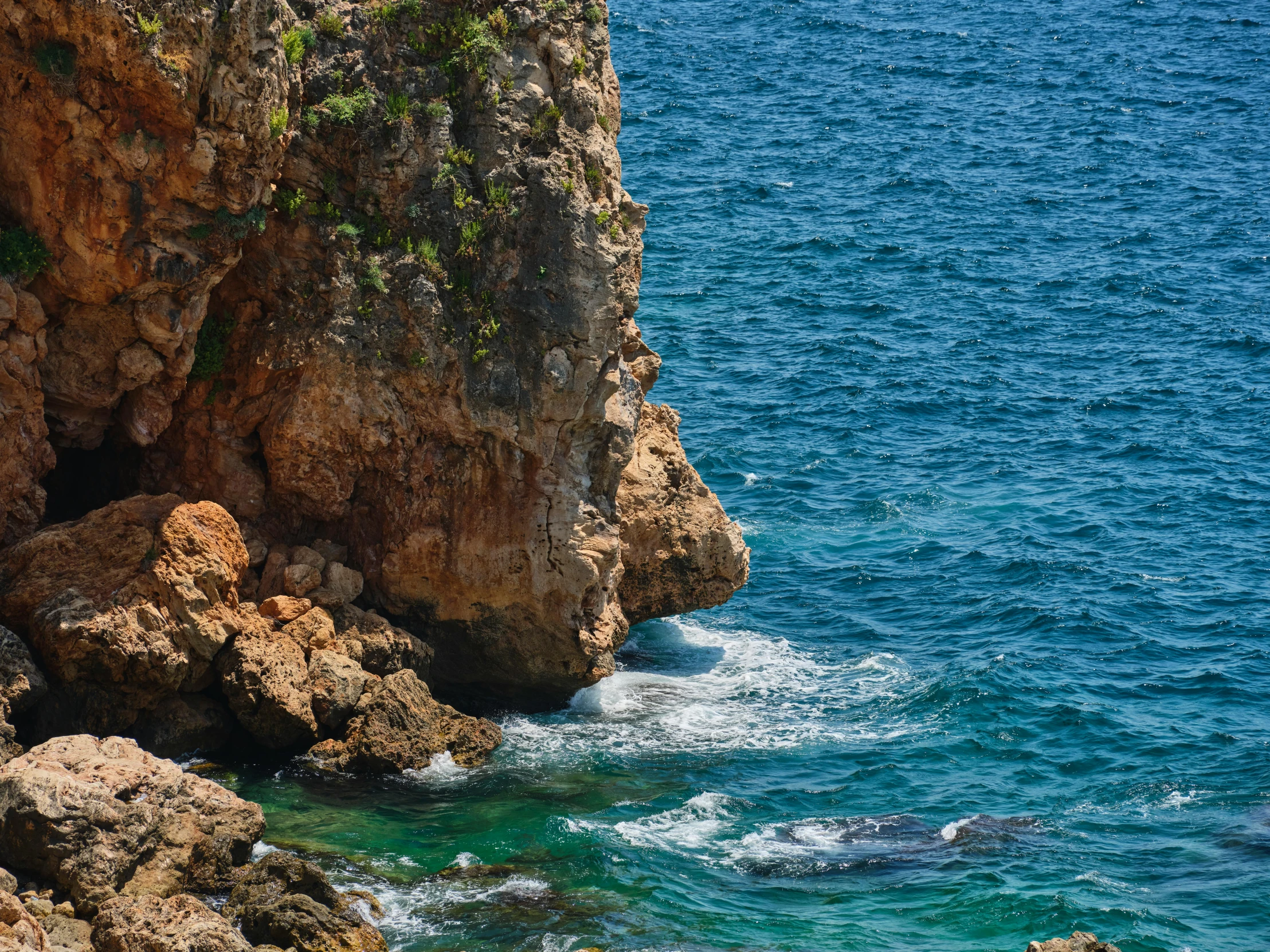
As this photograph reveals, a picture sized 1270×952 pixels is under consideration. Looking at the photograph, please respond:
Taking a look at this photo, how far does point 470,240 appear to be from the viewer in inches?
1057

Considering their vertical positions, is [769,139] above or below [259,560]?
above

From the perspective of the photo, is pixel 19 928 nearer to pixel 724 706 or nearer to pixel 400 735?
pixel 400 735

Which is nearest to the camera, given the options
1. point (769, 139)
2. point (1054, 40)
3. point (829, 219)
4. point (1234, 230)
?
point (1234, 230)

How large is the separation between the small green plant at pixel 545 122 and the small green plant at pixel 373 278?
403 cm

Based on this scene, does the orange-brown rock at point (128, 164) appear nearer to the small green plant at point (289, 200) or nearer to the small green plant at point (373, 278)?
the small green plant at point (289, 200)

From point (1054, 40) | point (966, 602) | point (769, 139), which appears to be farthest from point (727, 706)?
point (1054, 40)

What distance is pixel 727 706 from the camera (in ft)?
98.5

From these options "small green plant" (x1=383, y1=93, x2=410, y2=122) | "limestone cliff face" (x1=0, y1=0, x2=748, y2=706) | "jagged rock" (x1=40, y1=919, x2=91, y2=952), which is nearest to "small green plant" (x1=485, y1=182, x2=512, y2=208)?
"limestone cliff face" (x1=0, y1=0, x2=748, y2=706)

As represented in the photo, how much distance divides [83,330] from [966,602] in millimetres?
21733

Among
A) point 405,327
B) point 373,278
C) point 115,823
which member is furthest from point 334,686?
point 373,278

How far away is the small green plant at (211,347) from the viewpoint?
2641 cm

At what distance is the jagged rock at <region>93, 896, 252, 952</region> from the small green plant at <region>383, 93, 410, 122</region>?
1480 cm

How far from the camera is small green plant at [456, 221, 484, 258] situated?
26.8 meters

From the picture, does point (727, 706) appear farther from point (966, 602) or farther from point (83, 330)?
point (83, 330)
